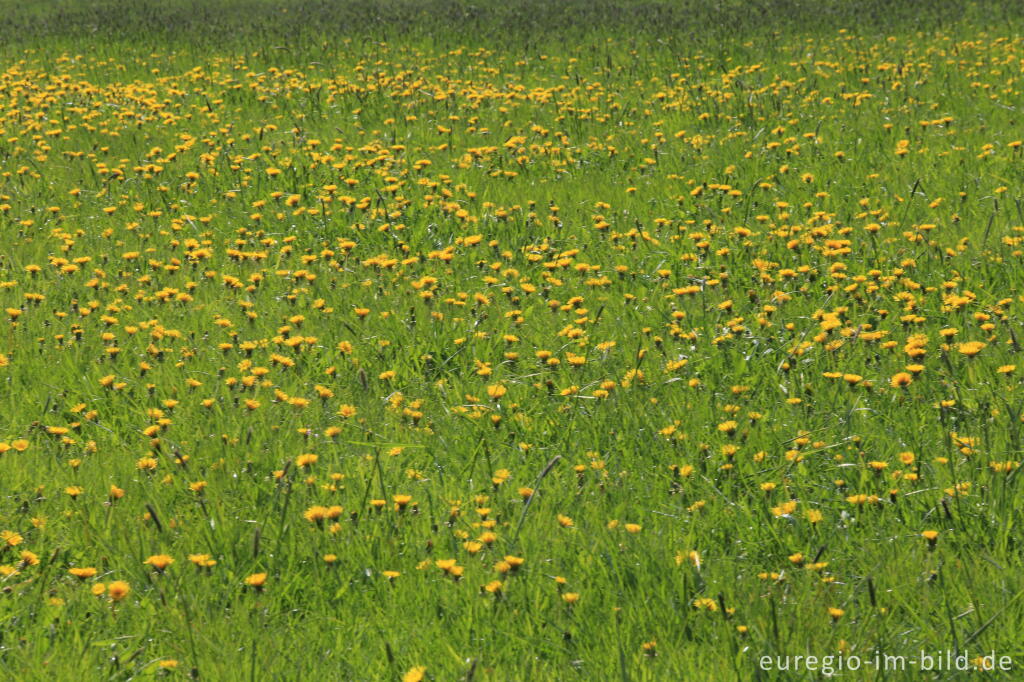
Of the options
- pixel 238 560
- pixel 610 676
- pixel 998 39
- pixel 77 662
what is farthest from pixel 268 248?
pixel 998 39

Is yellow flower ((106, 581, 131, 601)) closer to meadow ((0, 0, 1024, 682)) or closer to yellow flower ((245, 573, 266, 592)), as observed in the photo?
meadow ((0, 0, 1024, 682))

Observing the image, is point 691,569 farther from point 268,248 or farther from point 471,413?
point 268,248

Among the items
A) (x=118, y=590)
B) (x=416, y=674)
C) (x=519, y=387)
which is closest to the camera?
(x=416, y=674)

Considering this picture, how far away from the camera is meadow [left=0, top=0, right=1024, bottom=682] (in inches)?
108

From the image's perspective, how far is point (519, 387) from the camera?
13.8 ft

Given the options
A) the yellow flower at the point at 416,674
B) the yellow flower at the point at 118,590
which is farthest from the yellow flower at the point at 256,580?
the yellow flower at the point at 416,674

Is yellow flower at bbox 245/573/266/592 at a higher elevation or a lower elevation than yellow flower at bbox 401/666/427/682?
higher

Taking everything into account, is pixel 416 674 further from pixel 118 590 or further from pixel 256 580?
Result: pixel 118 590

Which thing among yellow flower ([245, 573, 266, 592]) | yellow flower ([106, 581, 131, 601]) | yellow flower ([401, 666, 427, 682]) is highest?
yellow flower ([106, 581, 131, 601])

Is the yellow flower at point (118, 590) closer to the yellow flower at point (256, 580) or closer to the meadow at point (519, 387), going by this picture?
the meadow at point (519, 387)

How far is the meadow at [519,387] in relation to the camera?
2.75 m

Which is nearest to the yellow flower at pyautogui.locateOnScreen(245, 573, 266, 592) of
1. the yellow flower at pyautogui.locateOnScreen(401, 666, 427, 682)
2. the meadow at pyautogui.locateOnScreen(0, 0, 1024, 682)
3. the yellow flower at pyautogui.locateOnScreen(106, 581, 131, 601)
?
the meadow at pyautogui.locateOnScreen(0, 0, 1024, 682)

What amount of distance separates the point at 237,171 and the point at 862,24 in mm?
8458

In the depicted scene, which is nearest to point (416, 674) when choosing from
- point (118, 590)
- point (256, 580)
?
point (256, 580)
